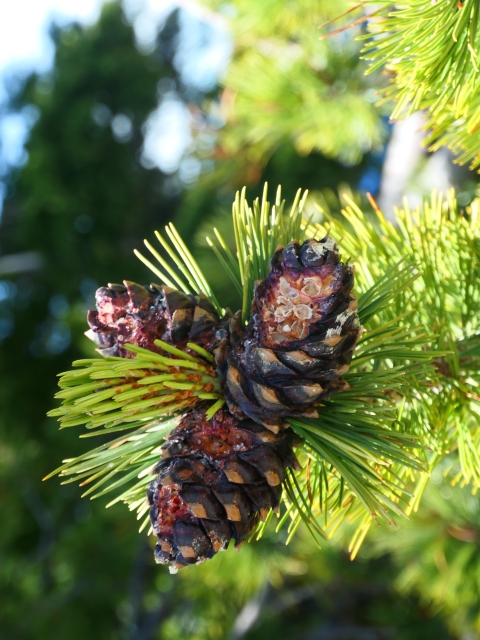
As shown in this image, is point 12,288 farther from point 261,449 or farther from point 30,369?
point 261,449

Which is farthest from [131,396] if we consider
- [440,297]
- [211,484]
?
[440,297]

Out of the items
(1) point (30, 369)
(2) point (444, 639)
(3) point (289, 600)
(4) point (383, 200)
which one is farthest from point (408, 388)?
(1) point (30, 369)

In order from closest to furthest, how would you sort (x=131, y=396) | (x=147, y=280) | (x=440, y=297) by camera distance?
(x=131, y=396) < (x=440, y=297) < (x=147, y=280)

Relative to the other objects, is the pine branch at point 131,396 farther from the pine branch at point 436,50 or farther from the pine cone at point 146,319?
the pine branch at point 436,50

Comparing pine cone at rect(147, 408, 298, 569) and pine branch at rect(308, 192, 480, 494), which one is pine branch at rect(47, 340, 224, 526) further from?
pine branch at rect(308, 192, 480, 494)

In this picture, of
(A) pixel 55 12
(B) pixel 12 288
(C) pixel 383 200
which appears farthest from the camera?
(A) pixel 55 12

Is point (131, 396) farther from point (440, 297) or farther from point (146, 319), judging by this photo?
point (440, 297)

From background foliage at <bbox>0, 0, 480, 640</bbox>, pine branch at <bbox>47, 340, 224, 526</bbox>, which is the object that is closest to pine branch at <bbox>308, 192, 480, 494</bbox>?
background foliage at <bbox>0, 0, 480, 640</bbox>
